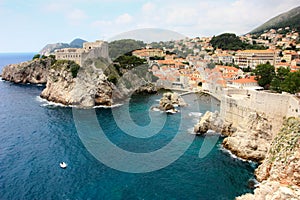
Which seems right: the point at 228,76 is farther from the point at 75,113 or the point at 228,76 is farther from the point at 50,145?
the point at 50,145

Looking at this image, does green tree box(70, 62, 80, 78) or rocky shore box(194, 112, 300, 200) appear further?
green tree box(70, 62, 80, 78)

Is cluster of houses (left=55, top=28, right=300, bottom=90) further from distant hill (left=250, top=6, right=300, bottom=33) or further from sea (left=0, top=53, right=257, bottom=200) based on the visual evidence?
distant hill (left=250, top=6, right=300, bottom=33)

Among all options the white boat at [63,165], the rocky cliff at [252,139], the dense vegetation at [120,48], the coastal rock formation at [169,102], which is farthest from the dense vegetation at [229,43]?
the white boat at [63,165]

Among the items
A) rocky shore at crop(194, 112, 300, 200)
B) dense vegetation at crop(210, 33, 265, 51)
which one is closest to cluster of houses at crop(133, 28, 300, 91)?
dense vegetation at crop(210, 33, 265, 51)

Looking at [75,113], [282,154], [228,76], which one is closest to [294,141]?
[282,154]

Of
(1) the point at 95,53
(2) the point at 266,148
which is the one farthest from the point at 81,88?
(2) the point at 266,148

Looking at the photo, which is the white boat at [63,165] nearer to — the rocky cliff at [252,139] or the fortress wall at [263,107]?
the rocky cliff at [252,139]
